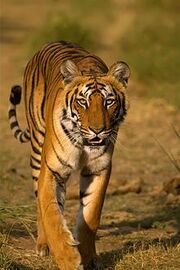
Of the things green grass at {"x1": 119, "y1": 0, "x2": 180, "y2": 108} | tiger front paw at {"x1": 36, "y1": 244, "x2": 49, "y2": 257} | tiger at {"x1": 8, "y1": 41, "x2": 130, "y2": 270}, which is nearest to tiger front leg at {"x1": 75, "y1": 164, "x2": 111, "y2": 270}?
tiger at {"x1": 8, "y1": 41, "x2": 130, "y2": 270}

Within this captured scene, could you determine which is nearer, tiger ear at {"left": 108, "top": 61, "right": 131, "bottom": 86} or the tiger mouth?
the tiger mouth

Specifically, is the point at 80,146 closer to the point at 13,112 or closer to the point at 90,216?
the point at 90,216

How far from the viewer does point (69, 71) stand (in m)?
5.26

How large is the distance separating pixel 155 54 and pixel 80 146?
7.51m

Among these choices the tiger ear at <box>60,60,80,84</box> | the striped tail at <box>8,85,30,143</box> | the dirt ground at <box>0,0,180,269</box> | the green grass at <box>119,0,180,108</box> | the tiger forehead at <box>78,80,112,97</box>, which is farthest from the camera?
the green grass at <box>119,0,180,108</box>

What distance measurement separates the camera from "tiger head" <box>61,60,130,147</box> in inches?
195

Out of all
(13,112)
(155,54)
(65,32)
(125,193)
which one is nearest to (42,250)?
(13,112)

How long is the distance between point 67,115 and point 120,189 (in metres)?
2.55

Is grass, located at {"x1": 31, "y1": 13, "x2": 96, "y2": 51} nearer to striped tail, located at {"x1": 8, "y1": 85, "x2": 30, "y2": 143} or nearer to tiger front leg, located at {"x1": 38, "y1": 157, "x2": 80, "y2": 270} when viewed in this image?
striped tail, located at {"x1": 8, "y1": 85, "x2": 30, "y2": 143}

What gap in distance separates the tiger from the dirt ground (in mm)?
192

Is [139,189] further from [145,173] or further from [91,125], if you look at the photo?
[91,125]

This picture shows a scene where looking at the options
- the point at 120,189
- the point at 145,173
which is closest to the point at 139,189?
the point at 120,189

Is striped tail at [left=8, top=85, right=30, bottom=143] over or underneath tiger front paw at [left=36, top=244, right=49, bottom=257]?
over

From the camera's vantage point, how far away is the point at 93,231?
210 inches
